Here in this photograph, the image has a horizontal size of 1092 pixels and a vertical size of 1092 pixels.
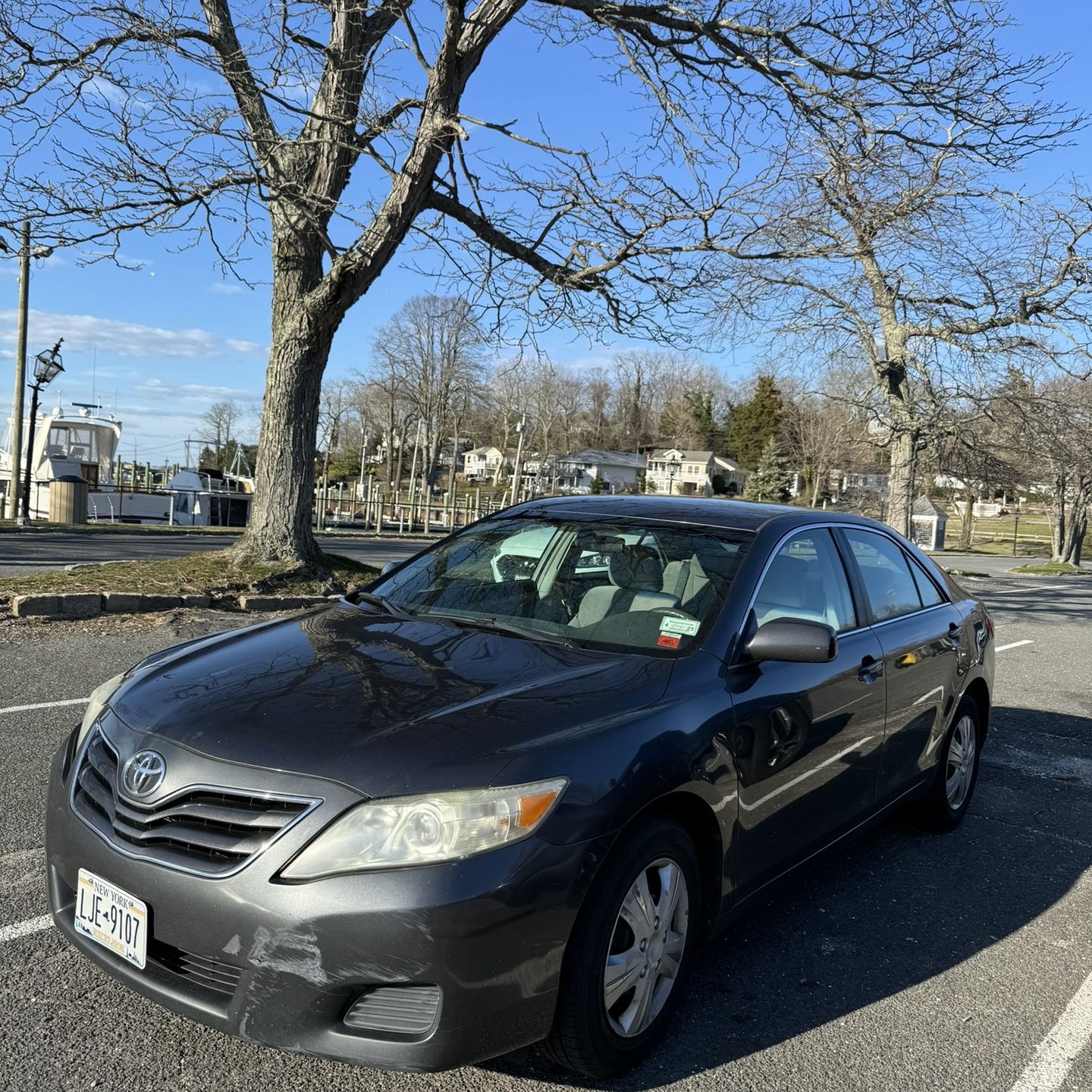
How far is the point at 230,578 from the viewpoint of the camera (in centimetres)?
1078

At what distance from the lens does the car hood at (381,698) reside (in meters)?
2.38

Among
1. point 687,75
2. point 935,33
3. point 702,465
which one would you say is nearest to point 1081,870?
point 935,33

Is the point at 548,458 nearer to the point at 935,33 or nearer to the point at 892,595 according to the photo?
the point at 935,33

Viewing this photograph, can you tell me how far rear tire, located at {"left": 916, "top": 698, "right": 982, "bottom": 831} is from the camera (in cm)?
466

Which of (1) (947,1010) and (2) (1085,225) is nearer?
(1) (947,1010)

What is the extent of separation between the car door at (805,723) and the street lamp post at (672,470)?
8609 centimetres

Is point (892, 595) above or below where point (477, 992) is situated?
above

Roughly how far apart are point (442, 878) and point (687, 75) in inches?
473

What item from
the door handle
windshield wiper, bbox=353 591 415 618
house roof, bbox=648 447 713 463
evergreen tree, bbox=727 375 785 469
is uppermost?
evergreen tree, bbox=727 375 785 469

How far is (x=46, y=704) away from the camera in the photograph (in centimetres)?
602

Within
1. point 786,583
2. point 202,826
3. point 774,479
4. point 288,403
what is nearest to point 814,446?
point 774,479

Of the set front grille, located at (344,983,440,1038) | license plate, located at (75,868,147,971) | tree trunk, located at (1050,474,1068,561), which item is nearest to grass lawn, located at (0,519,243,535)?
license plate, located at (75,868,147,971)

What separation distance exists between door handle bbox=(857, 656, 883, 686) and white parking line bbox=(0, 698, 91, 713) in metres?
4.76

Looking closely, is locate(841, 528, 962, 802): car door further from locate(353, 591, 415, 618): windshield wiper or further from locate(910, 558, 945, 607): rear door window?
locate(353, 591, 415, 618): windshield wiper
